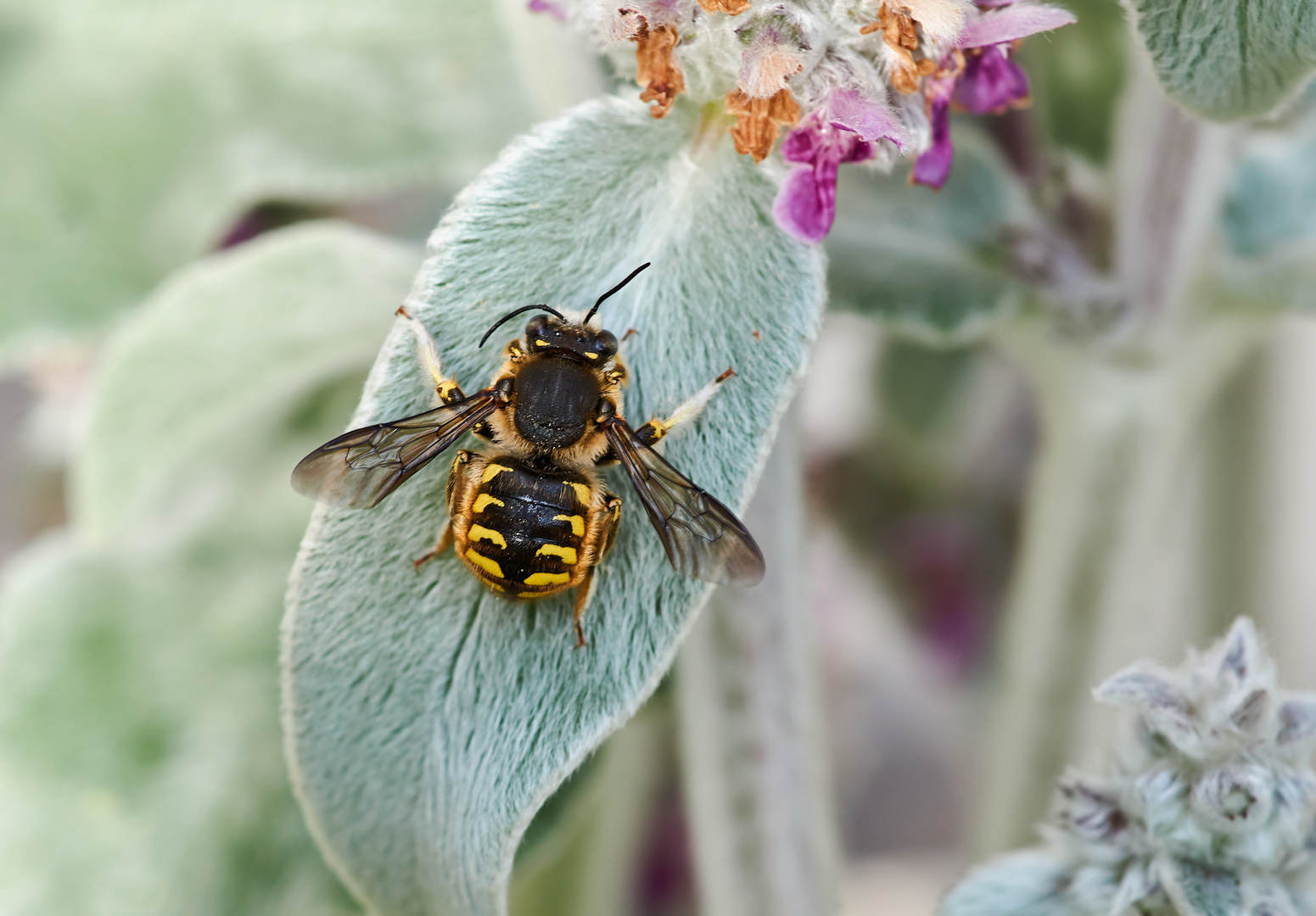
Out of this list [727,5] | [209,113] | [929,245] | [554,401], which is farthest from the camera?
[209,113]

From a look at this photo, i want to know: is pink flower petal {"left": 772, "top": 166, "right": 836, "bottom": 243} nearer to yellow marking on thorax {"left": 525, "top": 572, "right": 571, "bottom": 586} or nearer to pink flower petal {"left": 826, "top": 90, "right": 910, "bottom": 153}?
pink flower petal {"left": 826, "top": 90, "right": 910, "bottom": 153}

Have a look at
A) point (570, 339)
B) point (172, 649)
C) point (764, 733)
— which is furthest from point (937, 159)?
point (172, 649)

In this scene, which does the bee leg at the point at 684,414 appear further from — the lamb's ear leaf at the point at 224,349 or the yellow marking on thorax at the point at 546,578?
the lamb's ear leaf at the point at 224,349

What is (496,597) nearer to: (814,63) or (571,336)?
(571,336)

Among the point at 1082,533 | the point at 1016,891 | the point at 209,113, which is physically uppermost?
the point at 209,113

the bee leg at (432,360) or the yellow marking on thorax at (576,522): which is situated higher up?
the bee leg at (432,360)

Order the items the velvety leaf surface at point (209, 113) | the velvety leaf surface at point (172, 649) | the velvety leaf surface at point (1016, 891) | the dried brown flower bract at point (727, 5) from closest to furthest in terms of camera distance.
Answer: the dried brown flower bract at point (727, 5) → the velvety leaf surface at point (1016, 891) → the velvety leaf surface at point (172, 649) → the velvety leaf surface at point (209, 113)

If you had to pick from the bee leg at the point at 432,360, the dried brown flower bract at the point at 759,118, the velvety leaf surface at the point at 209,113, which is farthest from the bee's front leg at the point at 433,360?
the velvety leaf surface at the point at 209,113
